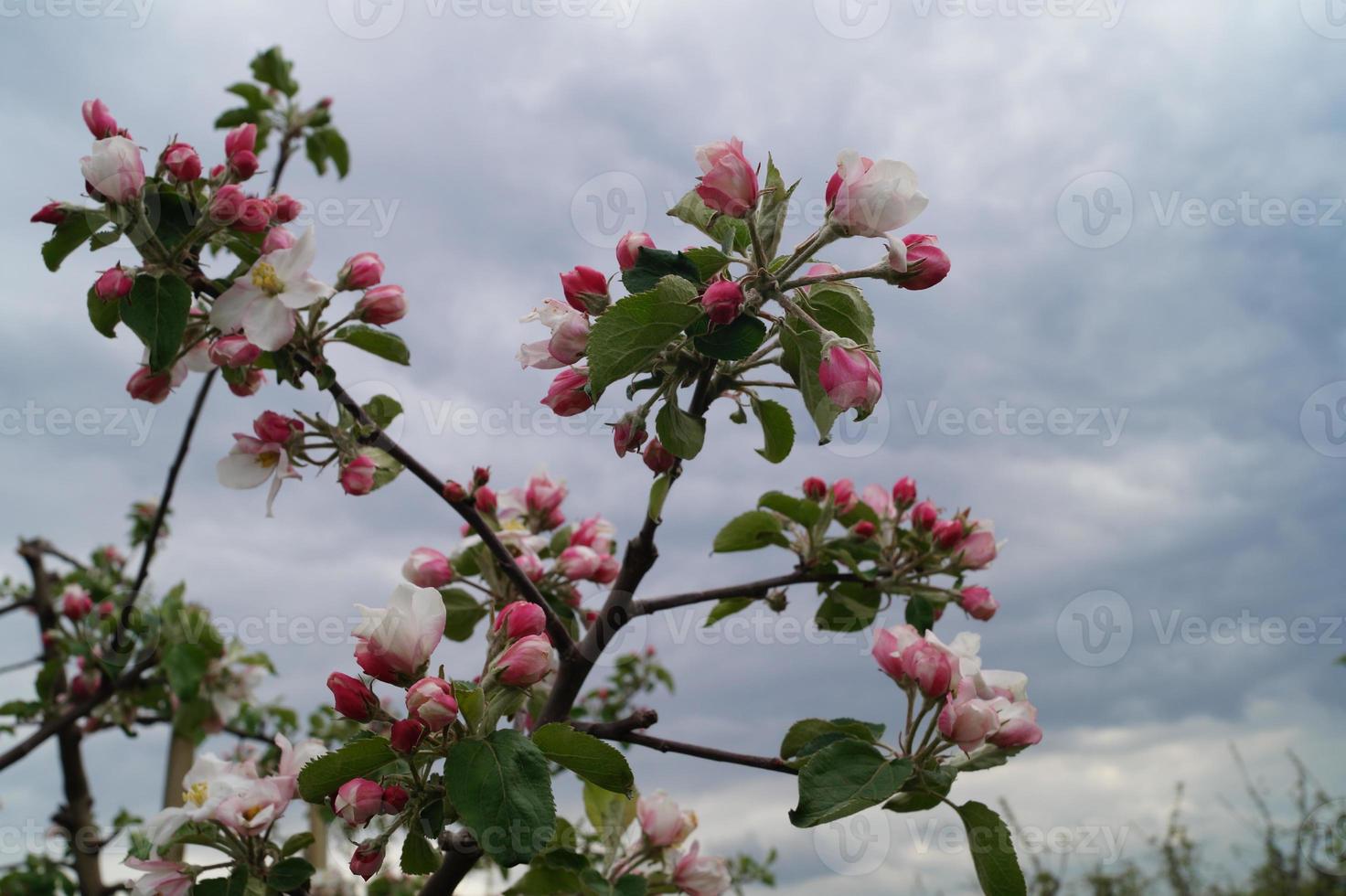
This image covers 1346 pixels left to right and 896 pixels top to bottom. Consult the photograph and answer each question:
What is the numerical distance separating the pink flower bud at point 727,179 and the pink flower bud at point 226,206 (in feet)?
2.61

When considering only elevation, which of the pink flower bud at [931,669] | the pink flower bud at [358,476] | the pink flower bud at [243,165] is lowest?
the pink flower bud at [931,669]

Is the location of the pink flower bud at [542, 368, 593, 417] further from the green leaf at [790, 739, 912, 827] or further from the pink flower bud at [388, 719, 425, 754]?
the green leaf at [790, 739, 912, 827]

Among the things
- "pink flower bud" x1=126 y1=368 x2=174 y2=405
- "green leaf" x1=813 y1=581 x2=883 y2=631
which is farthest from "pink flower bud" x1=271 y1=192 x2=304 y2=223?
"green leaf" x1=813 y1=581 x2=883 y2=631

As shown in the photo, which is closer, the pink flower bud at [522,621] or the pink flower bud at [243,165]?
the pink flower bud at [522,621]

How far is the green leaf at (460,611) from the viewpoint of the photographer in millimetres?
1770

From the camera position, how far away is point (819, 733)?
1.52 meters

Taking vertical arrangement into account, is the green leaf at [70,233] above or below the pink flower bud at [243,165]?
below

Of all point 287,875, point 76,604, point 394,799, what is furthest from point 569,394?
point 76,604

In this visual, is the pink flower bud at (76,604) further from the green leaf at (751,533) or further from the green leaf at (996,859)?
the green leaf at (996,859)

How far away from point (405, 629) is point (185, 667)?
1.97m

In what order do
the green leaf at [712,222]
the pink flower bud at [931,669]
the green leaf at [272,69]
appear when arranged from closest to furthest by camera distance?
1. the green leaf at [712,222]
2. the pink flower bud at [931,669]
3. the green leaf at [272,69]

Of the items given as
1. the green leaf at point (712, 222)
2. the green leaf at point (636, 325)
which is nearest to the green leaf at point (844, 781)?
the green leaf at point (636, 325)

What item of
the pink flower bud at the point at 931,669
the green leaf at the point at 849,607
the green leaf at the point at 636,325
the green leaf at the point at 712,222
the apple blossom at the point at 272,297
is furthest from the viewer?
the green leaf at the point at 849,607

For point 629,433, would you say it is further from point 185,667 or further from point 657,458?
point 185,667
